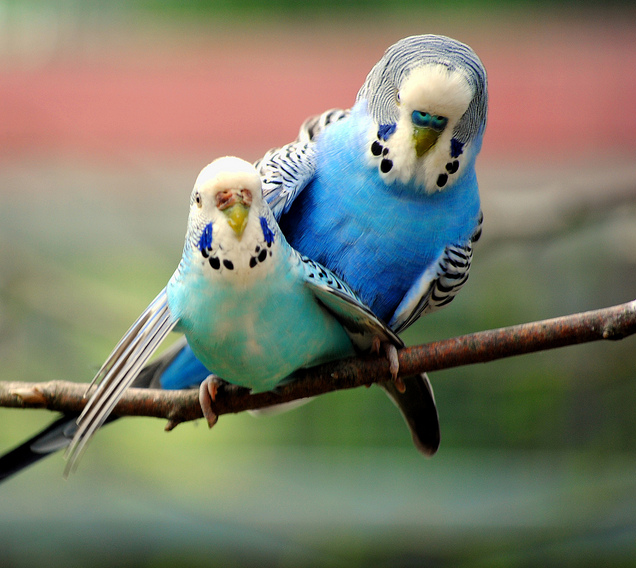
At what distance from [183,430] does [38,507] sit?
2.95 ft

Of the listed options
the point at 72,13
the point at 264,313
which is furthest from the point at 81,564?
the point at 264,313

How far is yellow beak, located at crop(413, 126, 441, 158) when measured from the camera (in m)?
1.34

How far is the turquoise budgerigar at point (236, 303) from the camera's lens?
1.24 m

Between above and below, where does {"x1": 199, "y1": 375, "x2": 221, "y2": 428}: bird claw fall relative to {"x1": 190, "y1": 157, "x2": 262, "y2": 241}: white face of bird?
below

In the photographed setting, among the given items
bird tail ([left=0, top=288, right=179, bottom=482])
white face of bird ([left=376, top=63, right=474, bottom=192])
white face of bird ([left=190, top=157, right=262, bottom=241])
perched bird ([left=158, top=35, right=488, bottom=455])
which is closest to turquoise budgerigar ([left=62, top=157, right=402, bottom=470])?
white face of bird ([left=190, top=157, right=262, bottom=241])

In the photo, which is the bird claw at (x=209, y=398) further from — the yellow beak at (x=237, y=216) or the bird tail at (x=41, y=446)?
the yellow beak at (x=237, y=216)

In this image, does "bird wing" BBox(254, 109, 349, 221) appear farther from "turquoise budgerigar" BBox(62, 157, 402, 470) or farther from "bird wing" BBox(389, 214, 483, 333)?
"bird wing" BBox(389, 214, 483, 333)

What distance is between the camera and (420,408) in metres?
1.75

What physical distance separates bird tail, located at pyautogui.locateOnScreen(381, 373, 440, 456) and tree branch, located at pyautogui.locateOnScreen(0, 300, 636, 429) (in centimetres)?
22

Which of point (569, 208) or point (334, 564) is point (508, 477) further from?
point (569, 208)

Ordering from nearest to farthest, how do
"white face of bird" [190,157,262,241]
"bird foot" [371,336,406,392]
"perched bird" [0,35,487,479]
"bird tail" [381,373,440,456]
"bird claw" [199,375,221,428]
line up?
"white face of bird" [190,157,262,241]
"perched bird" [0,35,487,479]
"bird foot" [371,336,406,392]
"bird claw" [199,375,221,428]
"bird tail" [381,373,440,456]

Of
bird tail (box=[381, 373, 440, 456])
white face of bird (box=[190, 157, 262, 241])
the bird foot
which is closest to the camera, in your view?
white face of bird (box=[190, 157, 262, 241])

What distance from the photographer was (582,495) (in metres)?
3.43

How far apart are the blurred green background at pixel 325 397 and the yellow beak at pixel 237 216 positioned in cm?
214
